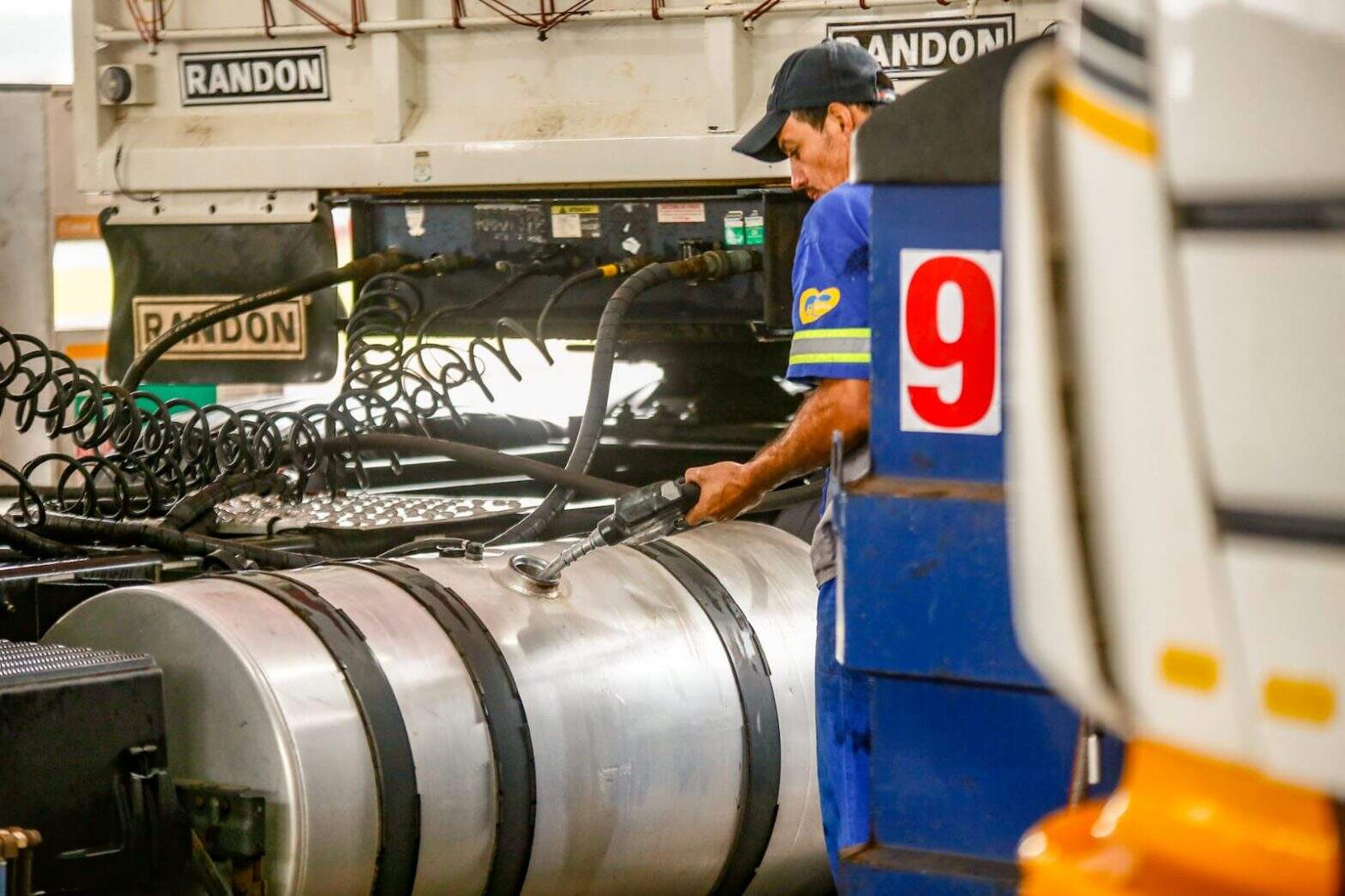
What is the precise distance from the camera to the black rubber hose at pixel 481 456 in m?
3.73

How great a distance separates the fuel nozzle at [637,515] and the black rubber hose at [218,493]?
97cm

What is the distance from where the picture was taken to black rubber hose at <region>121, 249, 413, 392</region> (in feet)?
15.1

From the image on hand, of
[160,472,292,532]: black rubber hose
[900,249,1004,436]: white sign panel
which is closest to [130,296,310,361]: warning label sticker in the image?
[160,472,292,532]: black rubber hose

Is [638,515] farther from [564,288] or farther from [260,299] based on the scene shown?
[260,299]

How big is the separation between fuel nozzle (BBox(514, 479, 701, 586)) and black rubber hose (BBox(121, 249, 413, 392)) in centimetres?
174

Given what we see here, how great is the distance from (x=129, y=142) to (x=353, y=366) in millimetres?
845

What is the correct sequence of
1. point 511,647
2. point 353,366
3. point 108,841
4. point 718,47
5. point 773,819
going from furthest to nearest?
1. point 353,366
2. point 718,47
3. point 773,819
4. point 511,647
5. point 108,841

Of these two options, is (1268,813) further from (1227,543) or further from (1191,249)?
(1191,249)

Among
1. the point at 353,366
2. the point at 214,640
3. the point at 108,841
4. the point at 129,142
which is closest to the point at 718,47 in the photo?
the point at 353,366

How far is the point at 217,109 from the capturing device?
4797 millimetres

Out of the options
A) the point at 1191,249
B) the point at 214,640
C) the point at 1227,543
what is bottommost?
the point at 214,640

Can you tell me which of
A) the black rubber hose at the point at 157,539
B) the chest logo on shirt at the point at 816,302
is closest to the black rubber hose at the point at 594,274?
the black rubber hose at the point at 157,539

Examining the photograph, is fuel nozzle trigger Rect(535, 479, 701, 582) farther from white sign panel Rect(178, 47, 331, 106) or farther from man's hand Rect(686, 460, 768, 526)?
white sign panel Rect(178, 47, 331, 106)

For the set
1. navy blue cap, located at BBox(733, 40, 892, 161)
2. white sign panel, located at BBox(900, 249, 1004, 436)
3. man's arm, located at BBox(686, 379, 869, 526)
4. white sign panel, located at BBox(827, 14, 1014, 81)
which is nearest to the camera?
white sign panel, located at BBox(900, 249, 1004, 436)
